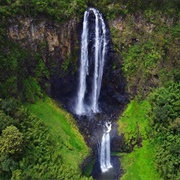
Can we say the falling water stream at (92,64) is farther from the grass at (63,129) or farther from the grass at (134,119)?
the grass at (63,129)

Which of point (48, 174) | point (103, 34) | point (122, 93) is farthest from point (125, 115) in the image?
point (48, 174)

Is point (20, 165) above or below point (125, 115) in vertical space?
above

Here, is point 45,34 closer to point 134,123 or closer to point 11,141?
point 11,141

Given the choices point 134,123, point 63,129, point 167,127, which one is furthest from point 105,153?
point 167,127

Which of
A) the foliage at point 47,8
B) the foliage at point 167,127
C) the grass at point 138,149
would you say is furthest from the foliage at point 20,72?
the foliage at point 167,127

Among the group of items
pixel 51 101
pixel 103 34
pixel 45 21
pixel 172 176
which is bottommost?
pixel 172 176

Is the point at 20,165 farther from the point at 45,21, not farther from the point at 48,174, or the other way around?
the point at 45,21

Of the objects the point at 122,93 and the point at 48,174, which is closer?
the point at 48,174
